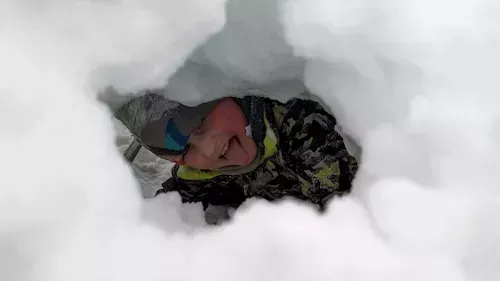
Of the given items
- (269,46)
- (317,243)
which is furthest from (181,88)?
(317,243)

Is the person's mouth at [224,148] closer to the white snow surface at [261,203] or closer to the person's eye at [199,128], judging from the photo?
the person's eye at [199,128]

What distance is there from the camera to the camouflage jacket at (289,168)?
586 millimetres

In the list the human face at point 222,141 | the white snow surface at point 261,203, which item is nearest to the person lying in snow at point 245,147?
the human face at point 222,141

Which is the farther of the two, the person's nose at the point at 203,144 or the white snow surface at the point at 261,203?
the person's nose at the point at 203,144

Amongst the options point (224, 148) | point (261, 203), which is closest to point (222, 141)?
point (224, 148)

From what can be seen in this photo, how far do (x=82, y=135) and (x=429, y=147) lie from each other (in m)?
0.21

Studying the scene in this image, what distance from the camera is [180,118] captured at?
548 millimetres

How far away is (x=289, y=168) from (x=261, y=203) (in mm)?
303

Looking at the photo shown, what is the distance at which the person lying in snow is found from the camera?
1.80 ft

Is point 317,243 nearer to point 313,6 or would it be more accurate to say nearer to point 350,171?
point 313,6

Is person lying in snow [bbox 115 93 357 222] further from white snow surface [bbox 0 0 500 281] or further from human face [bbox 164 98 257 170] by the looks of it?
white snow surface [bbox 0 0 500 281]

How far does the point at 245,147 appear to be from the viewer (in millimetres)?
583

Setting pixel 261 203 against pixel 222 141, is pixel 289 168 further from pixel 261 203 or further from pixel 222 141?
pixel 261 203

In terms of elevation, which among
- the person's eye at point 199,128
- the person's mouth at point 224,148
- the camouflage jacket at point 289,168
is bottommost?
the camouflage jacket at point 289,168
